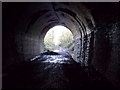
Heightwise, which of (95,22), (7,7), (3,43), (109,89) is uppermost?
(7,7)

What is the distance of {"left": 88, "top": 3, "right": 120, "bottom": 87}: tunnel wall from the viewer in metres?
6.50

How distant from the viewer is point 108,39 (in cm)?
771

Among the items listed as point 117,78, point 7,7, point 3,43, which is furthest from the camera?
point 3,43

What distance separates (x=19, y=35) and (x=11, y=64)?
7.81 ft

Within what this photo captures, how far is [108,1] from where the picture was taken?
7.04 metres

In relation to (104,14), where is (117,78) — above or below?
below

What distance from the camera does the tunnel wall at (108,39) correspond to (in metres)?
6.50

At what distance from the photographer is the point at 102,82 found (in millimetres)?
7270

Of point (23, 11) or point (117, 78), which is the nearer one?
point (117, 78)

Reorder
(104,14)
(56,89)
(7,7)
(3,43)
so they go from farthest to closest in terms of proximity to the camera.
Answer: (3,43), (7,7), (104,14), (56,89)

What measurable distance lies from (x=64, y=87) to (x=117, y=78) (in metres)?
1.76

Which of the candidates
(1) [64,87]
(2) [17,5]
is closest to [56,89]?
(1) [64,87]

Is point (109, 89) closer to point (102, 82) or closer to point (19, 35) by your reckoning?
point (102, 82)

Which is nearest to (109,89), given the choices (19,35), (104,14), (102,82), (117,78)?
(117,78)
